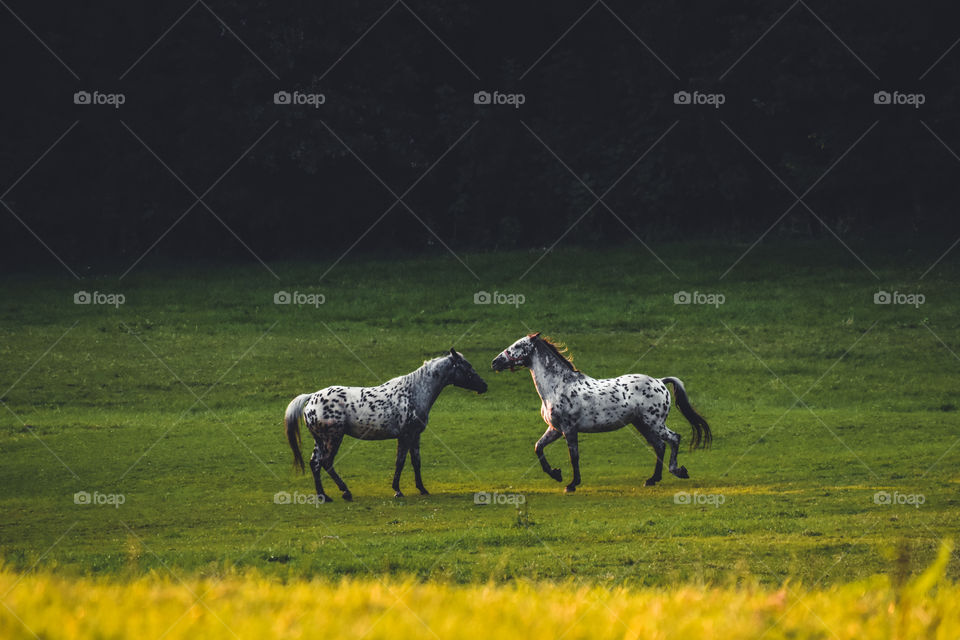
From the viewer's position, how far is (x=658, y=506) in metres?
13.6

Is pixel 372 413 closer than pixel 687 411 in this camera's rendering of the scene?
Yes

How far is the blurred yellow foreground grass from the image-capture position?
3037 mm

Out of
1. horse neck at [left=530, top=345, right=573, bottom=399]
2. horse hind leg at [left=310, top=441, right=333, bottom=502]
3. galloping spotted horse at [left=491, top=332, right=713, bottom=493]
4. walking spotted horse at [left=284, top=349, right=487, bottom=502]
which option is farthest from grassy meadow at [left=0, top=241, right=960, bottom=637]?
horse neck at [left=530, top=345, right=573, bottom=399]

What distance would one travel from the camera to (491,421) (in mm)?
21266

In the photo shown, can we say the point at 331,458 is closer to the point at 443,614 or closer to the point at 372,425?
the point at 372,425

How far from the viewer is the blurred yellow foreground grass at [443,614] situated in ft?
9.96

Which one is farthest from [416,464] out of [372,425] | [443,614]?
[443,614]

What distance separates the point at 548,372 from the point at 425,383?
1.88m

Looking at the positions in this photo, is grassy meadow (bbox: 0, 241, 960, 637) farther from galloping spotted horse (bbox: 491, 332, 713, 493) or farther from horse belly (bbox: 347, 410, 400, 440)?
horse belly (bbox: 347, 410, 400, 440)

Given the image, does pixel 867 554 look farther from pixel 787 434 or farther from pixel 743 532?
pixel 787 434

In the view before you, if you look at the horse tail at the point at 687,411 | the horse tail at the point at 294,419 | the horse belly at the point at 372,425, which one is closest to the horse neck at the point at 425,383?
the horse belly at the point at 372,425

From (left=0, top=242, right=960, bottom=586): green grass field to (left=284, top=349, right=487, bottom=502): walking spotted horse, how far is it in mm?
636

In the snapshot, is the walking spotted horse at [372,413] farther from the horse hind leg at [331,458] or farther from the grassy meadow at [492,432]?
the grassy meadow at [492,432]

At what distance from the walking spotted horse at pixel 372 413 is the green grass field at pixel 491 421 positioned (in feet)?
2.09
